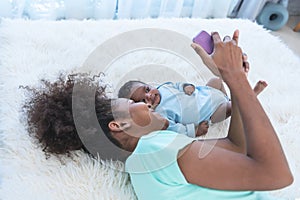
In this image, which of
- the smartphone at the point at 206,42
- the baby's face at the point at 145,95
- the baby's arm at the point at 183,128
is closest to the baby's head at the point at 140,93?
the baby's face at the point at 145,95

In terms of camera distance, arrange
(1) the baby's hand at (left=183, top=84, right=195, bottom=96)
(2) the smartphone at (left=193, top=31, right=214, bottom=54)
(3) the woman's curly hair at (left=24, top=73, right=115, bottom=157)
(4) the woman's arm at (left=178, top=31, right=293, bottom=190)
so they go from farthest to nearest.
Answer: (1) the baby's hand at (left=183, top=84, right=195, bottom=96) → (2) the smartphone at (left=193, top=31, right=214, bottom=54) → (3) the woman's curly hair at (left=24, top=73, right=115, bottom=157) → (4) the woman's arm at (left=178, top=31, right=293, bottom=190)

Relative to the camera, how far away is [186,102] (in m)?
1.24

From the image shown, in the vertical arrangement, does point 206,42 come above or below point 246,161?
above

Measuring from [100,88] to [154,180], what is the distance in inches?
12.8

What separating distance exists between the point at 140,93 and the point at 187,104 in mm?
149

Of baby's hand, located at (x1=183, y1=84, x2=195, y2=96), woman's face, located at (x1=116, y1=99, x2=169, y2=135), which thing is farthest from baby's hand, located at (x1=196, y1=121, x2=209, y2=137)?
woman's face, located at (x1=116, y1=99, x2=169, y2=135)

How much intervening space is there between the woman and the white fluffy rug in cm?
6

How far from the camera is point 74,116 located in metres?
1.00

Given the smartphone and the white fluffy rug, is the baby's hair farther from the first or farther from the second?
the smartphone

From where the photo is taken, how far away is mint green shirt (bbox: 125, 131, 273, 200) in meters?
0.92

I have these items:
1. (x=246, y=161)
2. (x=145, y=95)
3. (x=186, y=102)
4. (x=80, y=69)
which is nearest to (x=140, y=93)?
(x=145, y=95)

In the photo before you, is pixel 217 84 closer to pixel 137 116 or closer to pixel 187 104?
pixel 187 104

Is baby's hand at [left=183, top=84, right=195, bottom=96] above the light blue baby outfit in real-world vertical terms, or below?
above

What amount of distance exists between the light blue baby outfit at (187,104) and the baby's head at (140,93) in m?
0.02
